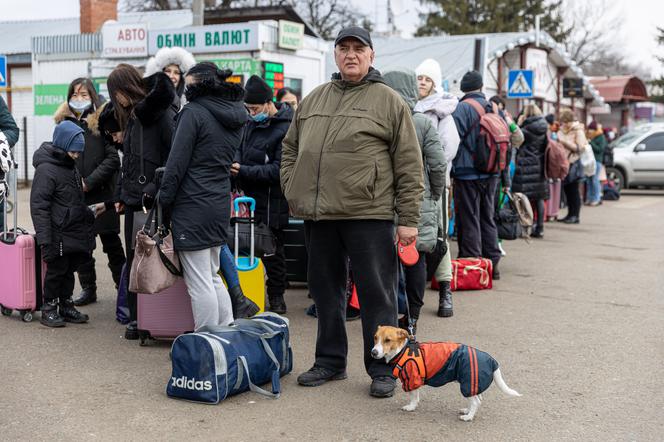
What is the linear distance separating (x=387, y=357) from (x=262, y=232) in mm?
2132

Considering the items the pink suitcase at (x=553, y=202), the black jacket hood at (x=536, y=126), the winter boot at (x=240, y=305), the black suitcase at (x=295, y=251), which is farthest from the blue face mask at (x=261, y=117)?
the pink suitcase at (x=553, y=202)

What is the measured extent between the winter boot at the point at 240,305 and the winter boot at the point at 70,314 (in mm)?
1472

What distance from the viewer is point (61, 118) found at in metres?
6.84

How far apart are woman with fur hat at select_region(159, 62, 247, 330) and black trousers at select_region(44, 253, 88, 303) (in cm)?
152

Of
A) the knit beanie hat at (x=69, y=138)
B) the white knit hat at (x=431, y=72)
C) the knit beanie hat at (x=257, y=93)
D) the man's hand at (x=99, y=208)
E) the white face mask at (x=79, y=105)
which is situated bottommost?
the man's hand at (x=99, y=208)

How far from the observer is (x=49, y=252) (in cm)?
632

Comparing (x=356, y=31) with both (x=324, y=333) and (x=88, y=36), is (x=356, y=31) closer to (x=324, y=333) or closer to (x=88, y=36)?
(x=324, y=333)

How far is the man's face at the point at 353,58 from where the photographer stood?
469cm

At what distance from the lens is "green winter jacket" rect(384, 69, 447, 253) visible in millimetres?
→ 5645

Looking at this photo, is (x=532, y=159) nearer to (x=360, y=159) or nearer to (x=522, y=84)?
(x=522, y=84)

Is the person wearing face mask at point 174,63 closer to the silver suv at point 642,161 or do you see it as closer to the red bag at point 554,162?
the red bag at point 554,162

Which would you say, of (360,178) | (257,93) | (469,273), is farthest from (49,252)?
(469,273)

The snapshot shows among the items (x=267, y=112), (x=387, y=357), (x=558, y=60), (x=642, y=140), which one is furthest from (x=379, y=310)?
(x=558, y=60)

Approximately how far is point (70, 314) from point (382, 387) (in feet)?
9.51
